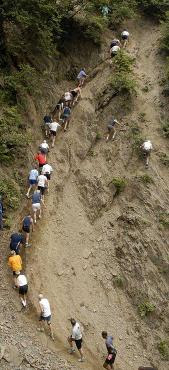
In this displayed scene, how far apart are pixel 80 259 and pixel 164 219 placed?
4529mm

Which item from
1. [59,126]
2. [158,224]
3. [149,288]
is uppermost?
[59,126]

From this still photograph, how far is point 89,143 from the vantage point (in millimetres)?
26641

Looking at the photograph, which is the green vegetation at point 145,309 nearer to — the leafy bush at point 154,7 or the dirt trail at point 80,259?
the dirt trail at point 80,259

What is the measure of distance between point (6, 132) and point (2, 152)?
1095 mm

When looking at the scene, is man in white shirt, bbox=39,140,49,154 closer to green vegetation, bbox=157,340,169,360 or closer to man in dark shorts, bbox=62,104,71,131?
man in dark shorts, bbox=62,104,71,131

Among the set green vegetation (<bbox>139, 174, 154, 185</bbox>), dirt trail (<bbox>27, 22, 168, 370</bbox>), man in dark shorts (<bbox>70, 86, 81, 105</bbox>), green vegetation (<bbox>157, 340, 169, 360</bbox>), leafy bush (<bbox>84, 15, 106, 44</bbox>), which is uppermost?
leafy bush (<bbox>84, 15, 106, 44</bbox>)

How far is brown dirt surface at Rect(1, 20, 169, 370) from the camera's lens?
1969cm

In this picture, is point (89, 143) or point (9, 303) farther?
point (89, 143)

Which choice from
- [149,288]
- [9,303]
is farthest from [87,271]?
[9,303]

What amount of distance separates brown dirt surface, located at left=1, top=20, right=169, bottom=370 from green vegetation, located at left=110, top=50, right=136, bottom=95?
28.2 inches

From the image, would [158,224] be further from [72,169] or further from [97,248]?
[72,169]

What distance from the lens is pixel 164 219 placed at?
934 inches

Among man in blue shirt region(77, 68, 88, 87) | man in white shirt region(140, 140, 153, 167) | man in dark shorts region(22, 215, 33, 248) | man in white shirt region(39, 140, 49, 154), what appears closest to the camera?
man in dark shorts region(22, 215, 33, 248)

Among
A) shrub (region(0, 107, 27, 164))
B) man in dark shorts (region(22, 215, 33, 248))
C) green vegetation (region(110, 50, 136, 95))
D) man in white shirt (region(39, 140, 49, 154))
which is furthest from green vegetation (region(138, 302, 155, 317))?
green vegetation (region(110, 50, 136, 95))
